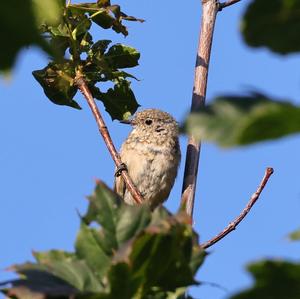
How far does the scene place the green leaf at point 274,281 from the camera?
2.19 feet

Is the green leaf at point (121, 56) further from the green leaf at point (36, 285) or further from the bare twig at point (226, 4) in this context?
the green leaf at point (36, 285)

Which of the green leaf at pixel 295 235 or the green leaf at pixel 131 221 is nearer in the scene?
the green leaf at pixel 295 235

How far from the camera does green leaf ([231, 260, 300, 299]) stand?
2.19 ft

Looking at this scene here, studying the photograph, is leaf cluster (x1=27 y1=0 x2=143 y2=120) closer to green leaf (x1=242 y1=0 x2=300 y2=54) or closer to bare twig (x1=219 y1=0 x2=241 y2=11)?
bare twig (x1=219 y1=0 x2=241 y2=11)

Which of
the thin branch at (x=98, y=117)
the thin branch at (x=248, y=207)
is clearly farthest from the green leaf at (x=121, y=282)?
the thin branch at (x=98, y=117)

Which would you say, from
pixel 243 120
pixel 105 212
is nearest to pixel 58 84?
pixel 105 212

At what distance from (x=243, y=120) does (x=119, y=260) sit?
61 centimetres

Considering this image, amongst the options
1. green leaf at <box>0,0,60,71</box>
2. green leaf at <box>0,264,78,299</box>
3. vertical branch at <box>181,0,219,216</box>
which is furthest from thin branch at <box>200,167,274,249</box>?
green leaf at <box>0,0,60,71</box>

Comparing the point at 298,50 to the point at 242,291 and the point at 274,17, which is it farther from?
the point at 242,291

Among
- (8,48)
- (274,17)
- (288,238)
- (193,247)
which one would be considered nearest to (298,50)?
(274,17)

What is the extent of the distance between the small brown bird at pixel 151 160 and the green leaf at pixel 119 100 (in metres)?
2.82

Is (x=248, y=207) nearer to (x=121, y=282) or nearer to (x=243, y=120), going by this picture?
(x=121, y=282)

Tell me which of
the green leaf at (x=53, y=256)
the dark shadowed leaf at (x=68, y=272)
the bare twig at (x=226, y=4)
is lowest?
the dark shadowed leaf at (x=68, y=272)

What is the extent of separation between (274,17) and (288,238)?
0.97 ft
